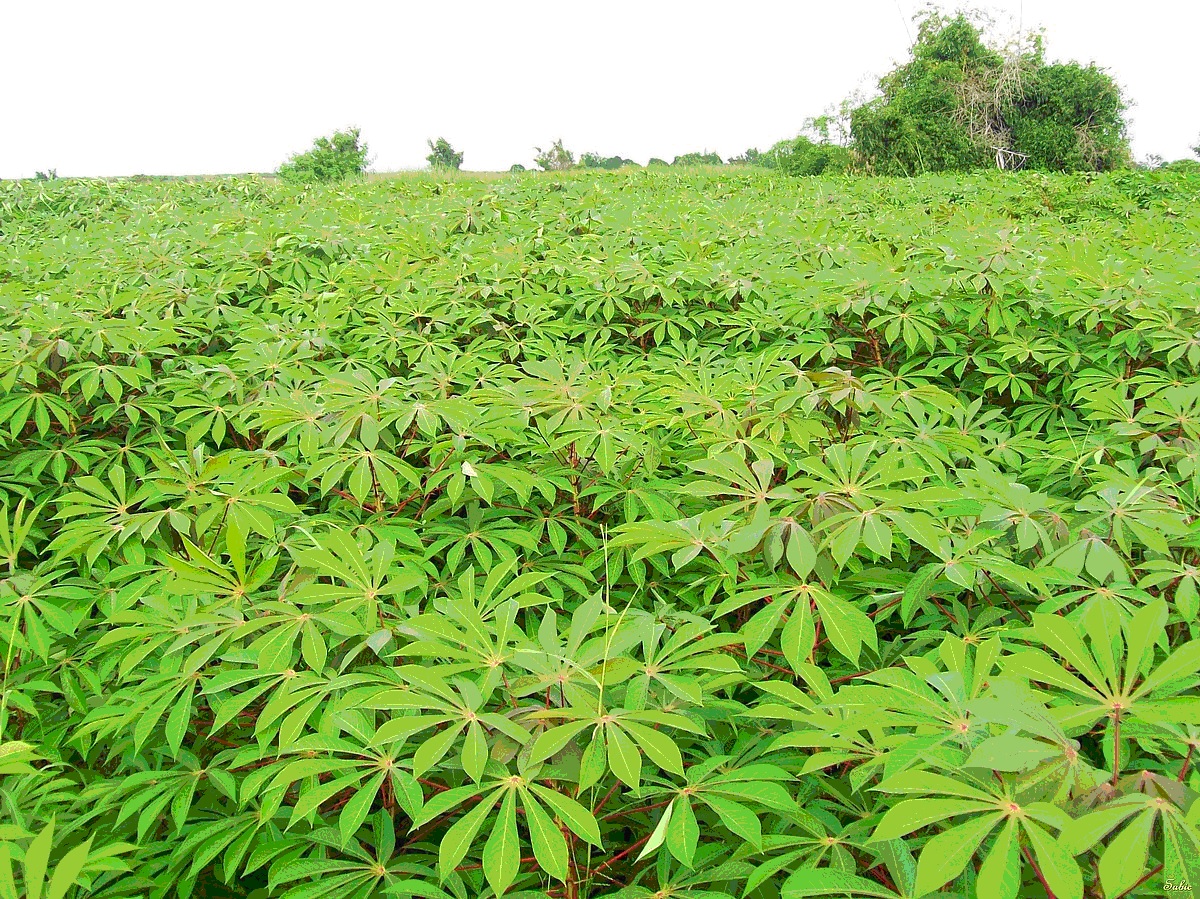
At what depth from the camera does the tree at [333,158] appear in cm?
1642

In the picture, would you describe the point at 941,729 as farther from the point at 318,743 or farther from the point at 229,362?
the point at 229,362

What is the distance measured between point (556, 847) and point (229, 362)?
7.84 ft

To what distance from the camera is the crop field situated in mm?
927

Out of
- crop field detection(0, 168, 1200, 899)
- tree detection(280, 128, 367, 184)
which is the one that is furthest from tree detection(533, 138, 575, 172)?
crop field detection(0, 168, 1200, 899)

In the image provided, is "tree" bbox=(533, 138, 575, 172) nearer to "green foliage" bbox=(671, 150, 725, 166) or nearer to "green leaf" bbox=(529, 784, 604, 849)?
"green foliage" bbox=(671, 150, 725, 166)

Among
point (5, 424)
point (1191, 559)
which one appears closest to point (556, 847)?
point (1191, 559)

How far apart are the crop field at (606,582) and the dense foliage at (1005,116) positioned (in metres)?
15.8

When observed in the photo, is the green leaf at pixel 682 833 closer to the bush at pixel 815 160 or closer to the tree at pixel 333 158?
the tree at pixel 333 158

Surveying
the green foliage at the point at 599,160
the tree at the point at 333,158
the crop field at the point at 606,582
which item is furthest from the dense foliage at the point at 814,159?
the crop field at the point at 606,582

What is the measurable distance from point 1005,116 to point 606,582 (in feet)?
70.1

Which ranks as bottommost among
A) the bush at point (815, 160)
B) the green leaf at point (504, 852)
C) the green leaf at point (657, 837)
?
the green leaf at point (504, 852)

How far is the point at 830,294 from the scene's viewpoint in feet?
9.40

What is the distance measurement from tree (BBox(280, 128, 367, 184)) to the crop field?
14.1 meters

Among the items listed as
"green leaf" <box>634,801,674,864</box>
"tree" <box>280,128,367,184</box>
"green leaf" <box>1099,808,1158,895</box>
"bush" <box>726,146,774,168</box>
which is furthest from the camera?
"bush" <box>726,146,774,168</box>
